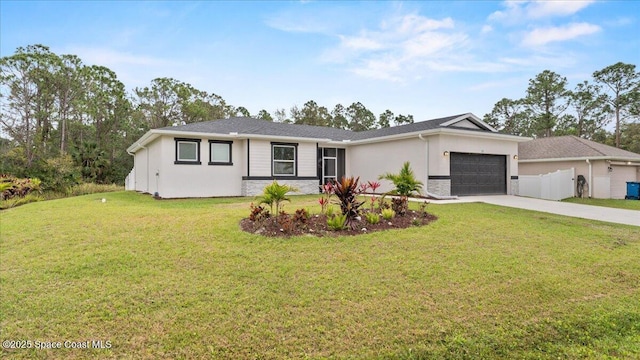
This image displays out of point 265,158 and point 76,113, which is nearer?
point 265,158

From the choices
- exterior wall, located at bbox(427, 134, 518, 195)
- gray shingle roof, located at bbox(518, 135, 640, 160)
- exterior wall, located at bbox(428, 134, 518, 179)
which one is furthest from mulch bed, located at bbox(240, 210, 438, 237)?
gray shingle roof, located at bbox(518, 135, 640, 160)

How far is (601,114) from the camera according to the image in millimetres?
34562

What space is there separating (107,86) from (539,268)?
37347mm

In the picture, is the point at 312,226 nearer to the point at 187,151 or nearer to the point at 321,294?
the point at 321,294

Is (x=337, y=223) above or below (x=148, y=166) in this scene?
below

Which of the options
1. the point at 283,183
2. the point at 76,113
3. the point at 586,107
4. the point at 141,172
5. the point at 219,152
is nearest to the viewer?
the point at 219,152

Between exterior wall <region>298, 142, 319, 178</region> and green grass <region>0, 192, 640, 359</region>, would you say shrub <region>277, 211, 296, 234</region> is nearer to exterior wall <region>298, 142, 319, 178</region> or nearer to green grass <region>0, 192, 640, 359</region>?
green grass <region>0, 192, 640, 359</region>

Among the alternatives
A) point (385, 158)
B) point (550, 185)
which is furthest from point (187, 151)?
point (550, 185)

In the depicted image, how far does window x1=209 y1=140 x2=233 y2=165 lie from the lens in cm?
1519

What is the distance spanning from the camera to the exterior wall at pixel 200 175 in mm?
14156

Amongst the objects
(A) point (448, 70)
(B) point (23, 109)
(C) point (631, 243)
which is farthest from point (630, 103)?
(B) point (23, 109)

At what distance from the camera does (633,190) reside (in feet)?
59.6

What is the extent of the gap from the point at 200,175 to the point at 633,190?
74.9 feet

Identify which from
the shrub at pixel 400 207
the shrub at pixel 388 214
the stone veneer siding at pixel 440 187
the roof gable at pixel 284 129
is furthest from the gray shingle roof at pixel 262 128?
the shrub at pixel 388 214
